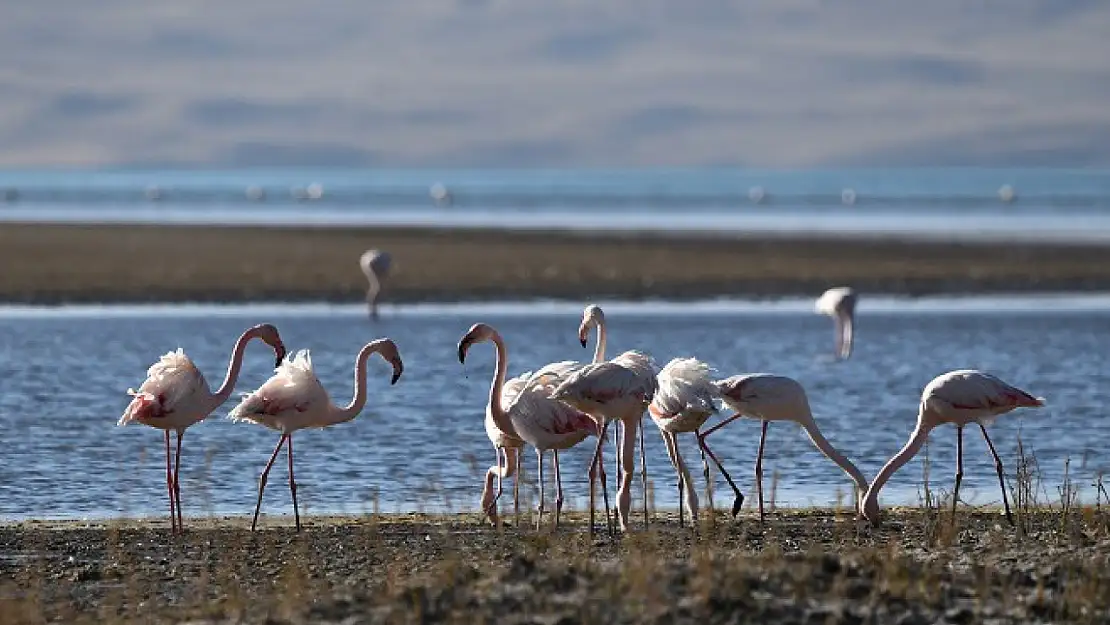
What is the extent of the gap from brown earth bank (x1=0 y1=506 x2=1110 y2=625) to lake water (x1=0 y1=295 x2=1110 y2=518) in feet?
3.02

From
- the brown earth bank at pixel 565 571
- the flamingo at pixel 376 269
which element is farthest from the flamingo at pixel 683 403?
the flamingo at pixel 376 269

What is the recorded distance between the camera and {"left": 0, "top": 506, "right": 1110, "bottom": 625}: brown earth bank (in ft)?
22.5

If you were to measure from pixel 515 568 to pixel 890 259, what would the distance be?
2577 cm

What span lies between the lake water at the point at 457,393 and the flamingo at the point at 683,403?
43.8 inches

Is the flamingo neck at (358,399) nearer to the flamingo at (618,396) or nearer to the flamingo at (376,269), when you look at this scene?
the flamingo at (618,396)

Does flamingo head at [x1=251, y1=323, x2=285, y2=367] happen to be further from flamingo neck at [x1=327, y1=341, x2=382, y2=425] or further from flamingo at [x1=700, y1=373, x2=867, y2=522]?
flamingo at [x1=700, y1=373, x2=867, y2=522]

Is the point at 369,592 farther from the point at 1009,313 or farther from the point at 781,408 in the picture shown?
the point at 1009,313

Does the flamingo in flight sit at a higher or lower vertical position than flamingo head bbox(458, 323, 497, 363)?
lower

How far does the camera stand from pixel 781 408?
10398 millimetres

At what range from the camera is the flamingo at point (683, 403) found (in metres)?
10.0

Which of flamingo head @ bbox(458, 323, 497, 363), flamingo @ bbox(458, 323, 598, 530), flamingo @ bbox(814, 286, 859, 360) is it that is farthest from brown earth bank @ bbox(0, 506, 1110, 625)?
flamingo @ bbox(814, 286, 859, 360)

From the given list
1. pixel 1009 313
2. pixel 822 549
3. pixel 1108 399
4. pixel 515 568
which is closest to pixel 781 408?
pixel 822 549

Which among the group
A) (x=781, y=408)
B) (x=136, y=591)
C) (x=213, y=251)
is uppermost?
(x=213, y=251)

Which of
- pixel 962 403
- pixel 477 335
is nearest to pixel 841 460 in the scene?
pixel 962 403
